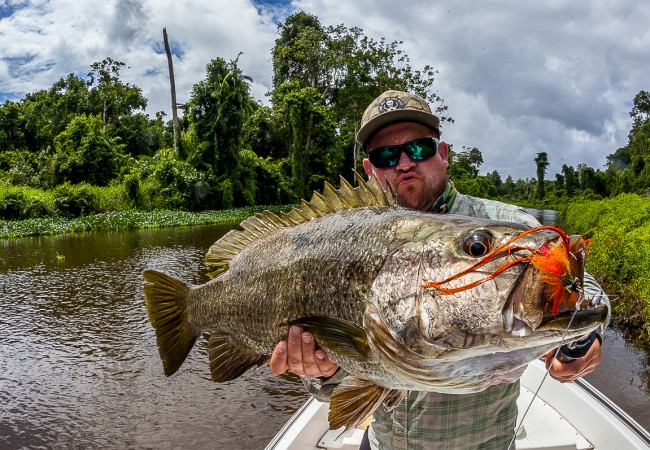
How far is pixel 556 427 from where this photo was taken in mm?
3822

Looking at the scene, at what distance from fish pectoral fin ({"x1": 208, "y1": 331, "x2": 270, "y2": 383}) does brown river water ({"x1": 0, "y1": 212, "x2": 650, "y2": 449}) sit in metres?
4.46

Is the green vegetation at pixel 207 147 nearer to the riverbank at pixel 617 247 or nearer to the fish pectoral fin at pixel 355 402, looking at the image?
the riverbank at pixel 617 247

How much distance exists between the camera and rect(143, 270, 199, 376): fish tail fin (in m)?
2.25

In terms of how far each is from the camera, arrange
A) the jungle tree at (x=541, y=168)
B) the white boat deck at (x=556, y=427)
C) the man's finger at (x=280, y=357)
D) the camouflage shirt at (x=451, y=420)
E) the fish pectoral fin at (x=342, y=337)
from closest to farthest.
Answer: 1. the fish pectoral fin at (x=342, y=337)
2. the man's finger at (x=280, y=357)
3. the camouflage shirt at (x=451, y=420)
4. the white boat deck at (x=556, y=427)
5. the jungle tree at (x=541, y=168)

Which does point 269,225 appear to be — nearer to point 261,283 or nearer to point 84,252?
point 261,283

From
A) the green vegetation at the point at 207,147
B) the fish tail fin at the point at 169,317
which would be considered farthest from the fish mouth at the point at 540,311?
the green vegetation at the point at 207,147

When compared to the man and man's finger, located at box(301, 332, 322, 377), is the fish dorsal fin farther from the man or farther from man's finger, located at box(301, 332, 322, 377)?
man's finger, located at box(301, 332, 322, 377)

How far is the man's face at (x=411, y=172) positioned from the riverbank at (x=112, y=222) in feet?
59.3

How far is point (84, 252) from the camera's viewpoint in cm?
1711

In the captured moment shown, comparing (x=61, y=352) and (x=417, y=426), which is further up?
(x=417, y=426)

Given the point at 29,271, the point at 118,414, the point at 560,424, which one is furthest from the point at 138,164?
the point at 560,424

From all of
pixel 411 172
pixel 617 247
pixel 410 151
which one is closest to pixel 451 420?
pixel 411 172

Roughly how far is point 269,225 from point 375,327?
919 mm

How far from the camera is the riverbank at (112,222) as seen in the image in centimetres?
2203
